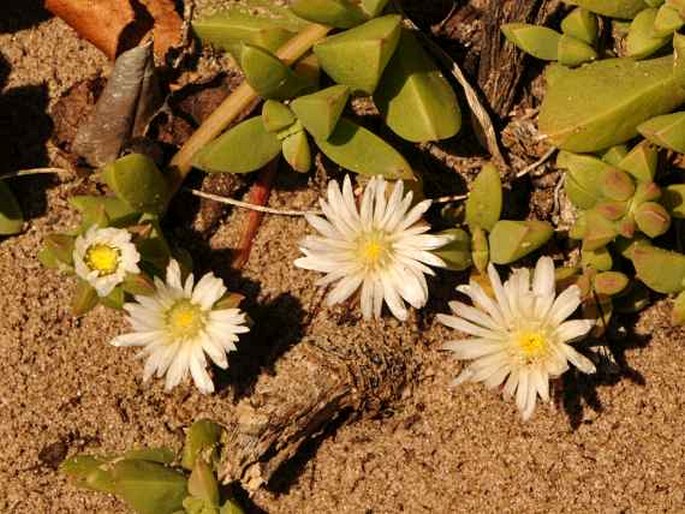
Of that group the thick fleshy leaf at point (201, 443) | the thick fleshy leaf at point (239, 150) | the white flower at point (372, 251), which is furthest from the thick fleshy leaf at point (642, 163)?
the thick fleshy leaf at point (201, 443)

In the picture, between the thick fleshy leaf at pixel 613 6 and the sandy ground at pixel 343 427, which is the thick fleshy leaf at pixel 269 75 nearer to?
the sandy ground at pixel 343 427

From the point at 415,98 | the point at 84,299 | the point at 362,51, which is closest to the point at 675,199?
the point at 415,98

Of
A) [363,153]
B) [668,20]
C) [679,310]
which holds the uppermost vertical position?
[668,20]

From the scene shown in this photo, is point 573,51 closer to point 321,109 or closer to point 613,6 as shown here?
point 613,6

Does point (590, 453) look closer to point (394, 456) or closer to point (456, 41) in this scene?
point (394, 456)

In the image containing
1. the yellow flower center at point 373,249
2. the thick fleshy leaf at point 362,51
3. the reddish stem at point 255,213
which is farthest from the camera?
the reddish stem at point 255,213

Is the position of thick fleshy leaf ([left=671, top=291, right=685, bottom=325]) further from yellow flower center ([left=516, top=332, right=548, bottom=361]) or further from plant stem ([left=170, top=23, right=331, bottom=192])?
plant stem ([left=170, top=23, right=331, bottom=192])

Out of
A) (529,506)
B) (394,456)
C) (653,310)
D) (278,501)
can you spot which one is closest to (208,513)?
(278,501)
